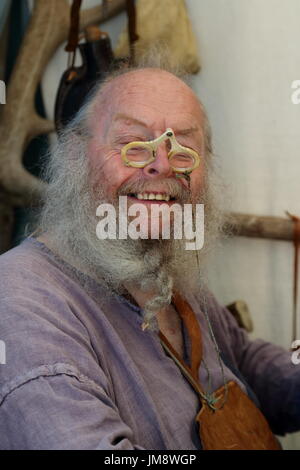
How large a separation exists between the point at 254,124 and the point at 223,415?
3.28ft

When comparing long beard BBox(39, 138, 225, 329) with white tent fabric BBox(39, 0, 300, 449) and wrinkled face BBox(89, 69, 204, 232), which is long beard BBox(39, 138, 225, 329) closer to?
wrinkled face BBox(89, 69, 204, 232)

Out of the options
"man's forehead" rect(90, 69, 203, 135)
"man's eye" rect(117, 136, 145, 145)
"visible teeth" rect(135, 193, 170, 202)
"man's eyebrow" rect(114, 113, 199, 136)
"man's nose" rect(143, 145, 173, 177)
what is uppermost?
"man's forehead" rect(90, 69, 203, 135)

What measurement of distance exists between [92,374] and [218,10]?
1.38m

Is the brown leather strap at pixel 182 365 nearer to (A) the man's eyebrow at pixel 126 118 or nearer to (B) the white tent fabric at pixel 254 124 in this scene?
(A) the man's eyebrow at pixel 126 118

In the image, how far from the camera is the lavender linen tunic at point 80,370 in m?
0.87

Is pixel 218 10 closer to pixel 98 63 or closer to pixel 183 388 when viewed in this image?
pixel 98 63

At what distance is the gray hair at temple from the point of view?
1246 mm

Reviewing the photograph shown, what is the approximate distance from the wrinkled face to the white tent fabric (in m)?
0.42

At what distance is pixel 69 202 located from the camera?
1.38 m

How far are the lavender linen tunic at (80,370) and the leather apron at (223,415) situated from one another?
0.8 inches

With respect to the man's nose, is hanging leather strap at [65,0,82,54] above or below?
above

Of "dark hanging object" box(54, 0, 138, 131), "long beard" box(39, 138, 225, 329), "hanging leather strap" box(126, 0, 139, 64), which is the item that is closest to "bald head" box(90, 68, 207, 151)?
"long beard" box(39, 138, 225, 329)

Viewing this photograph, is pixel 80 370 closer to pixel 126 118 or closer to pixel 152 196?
pixel 152 196

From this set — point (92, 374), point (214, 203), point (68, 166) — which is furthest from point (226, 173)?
point (92, 374)
